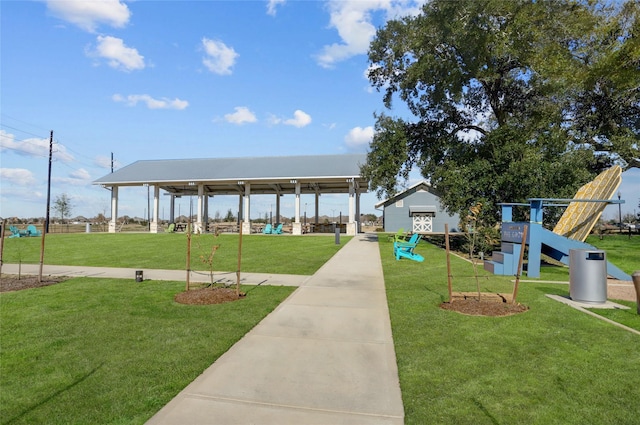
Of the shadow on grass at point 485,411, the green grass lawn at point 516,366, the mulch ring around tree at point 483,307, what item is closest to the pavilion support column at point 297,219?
the green grass lawn at point 516,366

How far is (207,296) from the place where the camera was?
291 inches

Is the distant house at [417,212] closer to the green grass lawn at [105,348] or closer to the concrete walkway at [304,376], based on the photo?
the green grass lawn at [105,348]

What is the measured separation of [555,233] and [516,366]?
27.8 ft

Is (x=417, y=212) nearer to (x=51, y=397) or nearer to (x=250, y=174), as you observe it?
(x=250, y=174)

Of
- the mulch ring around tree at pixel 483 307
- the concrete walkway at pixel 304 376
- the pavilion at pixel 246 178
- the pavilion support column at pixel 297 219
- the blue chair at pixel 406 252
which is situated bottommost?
the concrete walkway at pixel 304 376

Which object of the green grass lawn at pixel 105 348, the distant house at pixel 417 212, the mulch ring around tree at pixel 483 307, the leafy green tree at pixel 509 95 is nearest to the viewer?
the green grass lawn at pixel 105 348

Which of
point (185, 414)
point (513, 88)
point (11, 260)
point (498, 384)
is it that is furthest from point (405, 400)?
point (513, 88)

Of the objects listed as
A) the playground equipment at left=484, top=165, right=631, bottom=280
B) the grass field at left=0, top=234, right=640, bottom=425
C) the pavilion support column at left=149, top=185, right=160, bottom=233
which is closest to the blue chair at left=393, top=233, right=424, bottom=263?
the playground equipment at left=484, top=165, right=631, bottom=280

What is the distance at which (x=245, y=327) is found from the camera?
18.4 ft

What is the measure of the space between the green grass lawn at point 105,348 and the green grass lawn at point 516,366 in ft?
8.10

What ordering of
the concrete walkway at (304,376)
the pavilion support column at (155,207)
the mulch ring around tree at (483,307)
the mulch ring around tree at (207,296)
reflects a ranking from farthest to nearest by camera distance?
the pavilion support column at (155,207) → the mulch ring around tree at (207,296) → the mulch ring around tree at (483,307) → the concrete walkway at (304,376)

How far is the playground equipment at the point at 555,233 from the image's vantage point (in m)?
10.5

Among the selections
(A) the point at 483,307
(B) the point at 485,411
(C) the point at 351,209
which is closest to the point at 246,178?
(C) the point at 351,209

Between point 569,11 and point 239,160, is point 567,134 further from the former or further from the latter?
point 239,160
